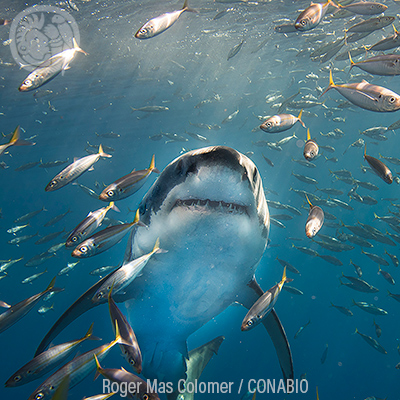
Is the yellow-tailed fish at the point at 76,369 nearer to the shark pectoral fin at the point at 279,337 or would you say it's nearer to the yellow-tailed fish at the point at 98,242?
the yellow-tailed fish at the point at 98,242

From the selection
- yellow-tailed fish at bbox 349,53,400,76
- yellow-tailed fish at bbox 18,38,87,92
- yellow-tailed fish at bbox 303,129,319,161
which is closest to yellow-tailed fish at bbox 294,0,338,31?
yellow-tailed fish at bbox 349,53,400,76

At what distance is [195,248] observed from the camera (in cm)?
232

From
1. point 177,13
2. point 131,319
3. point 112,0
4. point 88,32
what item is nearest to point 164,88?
point 88,32

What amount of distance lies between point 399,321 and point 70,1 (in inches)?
2256

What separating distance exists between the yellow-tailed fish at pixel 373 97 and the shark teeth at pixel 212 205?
7.44ft

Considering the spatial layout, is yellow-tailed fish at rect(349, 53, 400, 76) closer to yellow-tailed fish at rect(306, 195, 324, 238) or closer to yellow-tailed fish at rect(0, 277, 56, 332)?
yellow-tailed fish at rect(306, 195, 324, 238)

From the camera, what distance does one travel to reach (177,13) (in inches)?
158

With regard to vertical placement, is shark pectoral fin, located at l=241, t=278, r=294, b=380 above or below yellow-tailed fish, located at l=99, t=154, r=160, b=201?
below

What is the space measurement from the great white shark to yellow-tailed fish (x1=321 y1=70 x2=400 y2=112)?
1.84 meters

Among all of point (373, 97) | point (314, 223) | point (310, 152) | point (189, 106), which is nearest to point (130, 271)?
point (314, 223)

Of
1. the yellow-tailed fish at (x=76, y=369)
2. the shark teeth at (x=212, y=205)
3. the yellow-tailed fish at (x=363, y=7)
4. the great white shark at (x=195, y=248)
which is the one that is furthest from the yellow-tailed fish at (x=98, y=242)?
the yellow-tailed fish at (x=363, y=7)

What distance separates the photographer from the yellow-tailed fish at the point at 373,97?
9.93 ft

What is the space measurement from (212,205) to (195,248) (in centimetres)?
50

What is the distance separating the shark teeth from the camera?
2014 mm
